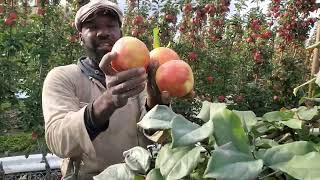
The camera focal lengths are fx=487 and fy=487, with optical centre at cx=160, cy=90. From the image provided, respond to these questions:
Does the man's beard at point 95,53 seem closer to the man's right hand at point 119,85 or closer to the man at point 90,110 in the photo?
the man at point 90,110

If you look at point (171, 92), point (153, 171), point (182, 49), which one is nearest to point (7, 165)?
point (182, 49)

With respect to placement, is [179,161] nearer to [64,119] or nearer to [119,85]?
[119,85]

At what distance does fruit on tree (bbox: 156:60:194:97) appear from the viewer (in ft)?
4.37

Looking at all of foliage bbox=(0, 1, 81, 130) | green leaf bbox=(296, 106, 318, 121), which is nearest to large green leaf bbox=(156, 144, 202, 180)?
green leaf bbox=(296, 106, 318, 121)

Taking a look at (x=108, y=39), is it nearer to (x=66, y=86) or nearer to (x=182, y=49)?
(x=66, y=86)

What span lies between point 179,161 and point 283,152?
136 mm

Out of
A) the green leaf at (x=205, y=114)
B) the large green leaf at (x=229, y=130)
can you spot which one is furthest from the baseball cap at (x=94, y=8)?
the large green leaf at (x=229, y=130)

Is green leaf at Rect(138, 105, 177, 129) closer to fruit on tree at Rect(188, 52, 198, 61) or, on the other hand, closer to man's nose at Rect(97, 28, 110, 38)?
man's nose at Rect(97, 28, 110, 38)

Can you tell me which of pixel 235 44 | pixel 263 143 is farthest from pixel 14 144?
pixel 263 143

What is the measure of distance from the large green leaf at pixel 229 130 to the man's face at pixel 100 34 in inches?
39.3

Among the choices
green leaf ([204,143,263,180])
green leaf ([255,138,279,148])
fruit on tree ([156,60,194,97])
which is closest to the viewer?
green leaf ([204,143,263,180])

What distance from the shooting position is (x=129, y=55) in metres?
1.29

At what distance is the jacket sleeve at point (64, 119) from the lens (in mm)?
1399

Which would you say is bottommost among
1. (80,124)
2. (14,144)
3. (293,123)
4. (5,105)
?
(14,144)
